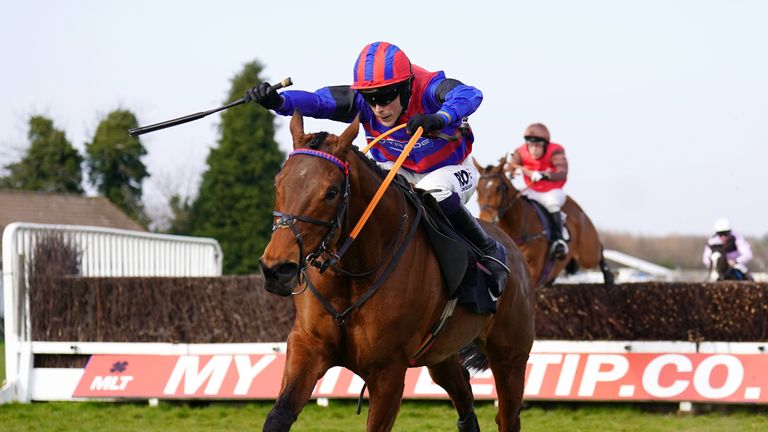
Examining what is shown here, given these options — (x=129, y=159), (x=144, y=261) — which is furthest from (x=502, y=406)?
(x=129, y=159)

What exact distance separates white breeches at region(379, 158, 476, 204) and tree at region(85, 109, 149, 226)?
30679 mm

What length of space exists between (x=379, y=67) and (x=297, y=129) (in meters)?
0.80

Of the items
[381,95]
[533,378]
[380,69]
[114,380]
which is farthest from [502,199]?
[380,69]

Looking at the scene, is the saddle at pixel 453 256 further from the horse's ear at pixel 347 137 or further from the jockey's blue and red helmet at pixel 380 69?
the horse's ear at pixel 347 137

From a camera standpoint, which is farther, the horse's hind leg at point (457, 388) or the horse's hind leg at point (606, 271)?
the horse's hind leg at point (606, 271)

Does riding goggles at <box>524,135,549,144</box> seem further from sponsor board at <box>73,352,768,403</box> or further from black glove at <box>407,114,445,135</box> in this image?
black glove at <box>407,114,445,135</box>

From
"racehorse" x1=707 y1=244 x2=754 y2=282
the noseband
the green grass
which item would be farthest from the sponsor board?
the noseband

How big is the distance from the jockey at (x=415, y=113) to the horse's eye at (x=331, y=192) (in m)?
0.75

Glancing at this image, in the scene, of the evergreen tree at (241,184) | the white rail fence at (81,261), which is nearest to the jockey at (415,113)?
the white rail fence at (81,261)

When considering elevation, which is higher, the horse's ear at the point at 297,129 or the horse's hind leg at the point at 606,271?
the horse's ear at the point at 297,129

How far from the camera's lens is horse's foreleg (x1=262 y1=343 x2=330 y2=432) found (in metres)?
4.93

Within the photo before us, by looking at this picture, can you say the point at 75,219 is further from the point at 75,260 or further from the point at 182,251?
the point at 75,260

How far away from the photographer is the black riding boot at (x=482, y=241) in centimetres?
606

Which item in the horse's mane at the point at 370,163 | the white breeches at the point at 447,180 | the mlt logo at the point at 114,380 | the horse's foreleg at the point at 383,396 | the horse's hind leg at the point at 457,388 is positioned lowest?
the mlt logo at the point at 114,380
